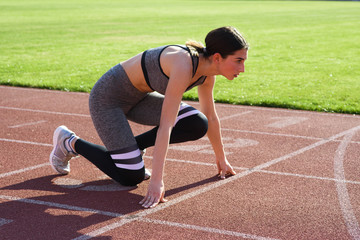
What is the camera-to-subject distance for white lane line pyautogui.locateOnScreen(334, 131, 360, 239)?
4578mm

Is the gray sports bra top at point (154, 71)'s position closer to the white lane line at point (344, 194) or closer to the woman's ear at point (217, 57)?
the woman's ear at point (217, 57)

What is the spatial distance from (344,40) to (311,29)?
5.06m

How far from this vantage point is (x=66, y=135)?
5.90m

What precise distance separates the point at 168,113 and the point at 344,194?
1.82 meters

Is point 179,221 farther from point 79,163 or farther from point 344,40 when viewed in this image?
point 344,40

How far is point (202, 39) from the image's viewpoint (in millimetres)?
22094

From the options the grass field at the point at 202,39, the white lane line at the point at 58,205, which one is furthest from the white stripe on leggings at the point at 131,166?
the grass field at the point at 202,39

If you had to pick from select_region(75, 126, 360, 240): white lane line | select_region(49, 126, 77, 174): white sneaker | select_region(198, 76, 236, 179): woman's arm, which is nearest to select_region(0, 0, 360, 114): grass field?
select_region(75, 126, 360, 240): white lane line

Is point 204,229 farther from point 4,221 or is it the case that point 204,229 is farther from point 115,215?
point 4,221

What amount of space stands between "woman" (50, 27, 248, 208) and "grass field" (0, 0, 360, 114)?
496cm

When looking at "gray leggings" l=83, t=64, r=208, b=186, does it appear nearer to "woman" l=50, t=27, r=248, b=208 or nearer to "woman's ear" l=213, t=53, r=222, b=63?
"woman" l=50, t=27, r=248, b=208

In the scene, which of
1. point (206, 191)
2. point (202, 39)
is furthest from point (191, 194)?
point (202, 39)

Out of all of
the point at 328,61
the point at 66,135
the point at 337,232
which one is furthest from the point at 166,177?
the point at 328,61

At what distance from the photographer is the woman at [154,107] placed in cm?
493
